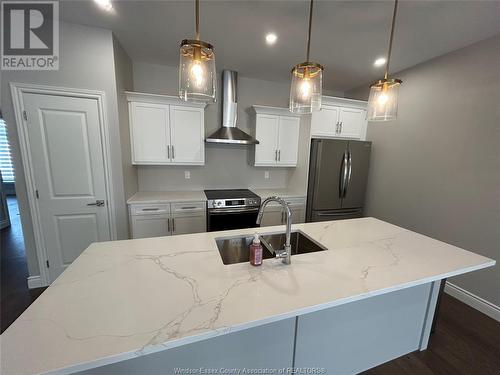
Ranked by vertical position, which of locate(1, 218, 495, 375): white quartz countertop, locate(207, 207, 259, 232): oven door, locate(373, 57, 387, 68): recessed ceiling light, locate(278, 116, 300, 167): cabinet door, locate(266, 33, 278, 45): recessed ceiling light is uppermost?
locate(373, 57, 387, 68): recessed ceiling light

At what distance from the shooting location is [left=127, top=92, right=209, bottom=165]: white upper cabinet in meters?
2.65

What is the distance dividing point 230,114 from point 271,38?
117 cm

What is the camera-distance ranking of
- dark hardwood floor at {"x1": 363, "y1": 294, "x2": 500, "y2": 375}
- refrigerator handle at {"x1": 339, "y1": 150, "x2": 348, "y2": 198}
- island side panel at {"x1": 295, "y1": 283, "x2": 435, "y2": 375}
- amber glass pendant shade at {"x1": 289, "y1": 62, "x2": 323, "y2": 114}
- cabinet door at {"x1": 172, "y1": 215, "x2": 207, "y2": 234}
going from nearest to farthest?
island side panel at {"x1": 295, "y1": 283, "x2": 435, "y2": 375}, amber glass pendant shade at {"x1": 289, "y1": 62, "x2": 323, "y2": 114}, dark hardwood floor at {"x1": 363, "y1": 294, "x2": 500, "y2": 375}, cabinet door at {"x1": 172, "y1": 215, "x2": 207, "y2": 234}, refrigerator handle at {"x1": 339, "y1": 150, "x2": 348, "y2": 198}

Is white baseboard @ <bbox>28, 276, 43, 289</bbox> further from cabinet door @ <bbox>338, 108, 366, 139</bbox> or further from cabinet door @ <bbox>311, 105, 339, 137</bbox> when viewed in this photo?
cabinet door @ <bbox>338, 108, 366, 139</bbox>

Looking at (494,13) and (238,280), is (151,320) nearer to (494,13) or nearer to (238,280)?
(238,280)

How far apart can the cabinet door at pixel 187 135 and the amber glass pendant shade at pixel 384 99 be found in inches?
83.6

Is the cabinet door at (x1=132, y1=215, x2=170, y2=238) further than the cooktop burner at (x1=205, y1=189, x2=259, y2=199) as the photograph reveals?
No

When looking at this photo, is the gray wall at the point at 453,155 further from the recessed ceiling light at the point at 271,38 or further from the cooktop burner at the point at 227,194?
the cooktop burner at the point at 227,194

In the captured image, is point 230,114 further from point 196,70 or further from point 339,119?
point 196,70

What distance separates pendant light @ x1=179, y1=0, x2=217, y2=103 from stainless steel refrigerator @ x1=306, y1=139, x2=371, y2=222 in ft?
7.33

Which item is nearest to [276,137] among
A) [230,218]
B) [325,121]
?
[325,121]

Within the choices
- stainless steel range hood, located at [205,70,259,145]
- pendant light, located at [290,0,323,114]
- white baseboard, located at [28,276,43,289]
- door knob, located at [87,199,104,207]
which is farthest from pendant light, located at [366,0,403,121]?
white baseboard, located at [28,276,43,289]

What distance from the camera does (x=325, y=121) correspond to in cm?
315

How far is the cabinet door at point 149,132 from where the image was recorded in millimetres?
2645
